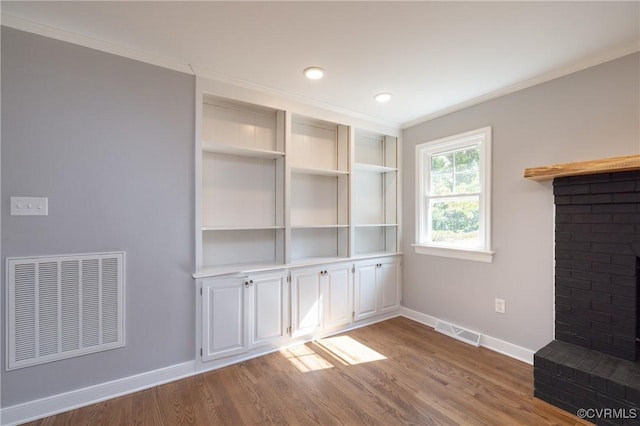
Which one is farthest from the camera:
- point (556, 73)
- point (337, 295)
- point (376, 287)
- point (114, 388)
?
point (376, 287)

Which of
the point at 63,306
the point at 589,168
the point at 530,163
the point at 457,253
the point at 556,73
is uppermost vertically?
the point at 556,73

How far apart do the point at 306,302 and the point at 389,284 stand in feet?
4.11

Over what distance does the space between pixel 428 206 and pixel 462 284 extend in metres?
0.98

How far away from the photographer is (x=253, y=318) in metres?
2.65

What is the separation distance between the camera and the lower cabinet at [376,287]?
3.41 metres

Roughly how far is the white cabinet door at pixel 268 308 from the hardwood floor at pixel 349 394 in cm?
20

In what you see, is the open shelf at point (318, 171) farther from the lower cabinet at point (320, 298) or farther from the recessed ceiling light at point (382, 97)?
the lower cabinet at point (320, 298)

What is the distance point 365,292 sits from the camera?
11.4ft

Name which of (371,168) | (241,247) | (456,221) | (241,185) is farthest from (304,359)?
(371,168)

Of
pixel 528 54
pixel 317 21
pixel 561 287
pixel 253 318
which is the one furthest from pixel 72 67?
pixel 561 287

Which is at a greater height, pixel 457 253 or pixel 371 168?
pixel 371 168

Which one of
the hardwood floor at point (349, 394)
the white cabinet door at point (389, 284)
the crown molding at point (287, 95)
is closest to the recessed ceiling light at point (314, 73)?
the crown molding at point (287, 95)

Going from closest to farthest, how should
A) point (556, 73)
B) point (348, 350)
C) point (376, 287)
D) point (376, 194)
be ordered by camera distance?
point (556, 73)
point (348, 350)
point (376, 287)
point (376, 194)

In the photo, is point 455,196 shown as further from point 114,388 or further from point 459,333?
point 114,388
